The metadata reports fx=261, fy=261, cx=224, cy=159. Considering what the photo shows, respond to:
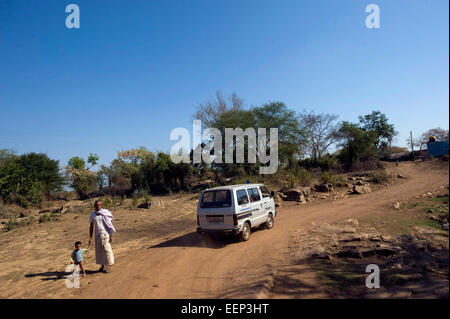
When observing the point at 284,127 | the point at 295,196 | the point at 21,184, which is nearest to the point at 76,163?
the point at 21,184

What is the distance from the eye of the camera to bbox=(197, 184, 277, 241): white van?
27.8ft

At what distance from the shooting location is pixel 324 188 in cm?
1958

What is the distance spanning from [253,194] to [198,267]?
3.77 meters

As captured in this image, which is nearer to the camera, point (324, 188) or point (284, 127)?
point (324, 188)

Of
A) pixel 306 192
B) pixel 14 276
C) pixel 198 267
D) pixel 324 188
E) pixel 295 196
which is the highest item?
pixel 324 188

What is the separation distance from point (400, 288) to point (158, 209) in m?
16.0

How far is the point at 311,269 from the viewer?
19.8ft

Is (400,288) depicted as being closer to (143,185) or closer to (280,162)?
(280,162)

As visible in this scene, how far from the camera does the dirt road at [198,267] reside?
544 cm

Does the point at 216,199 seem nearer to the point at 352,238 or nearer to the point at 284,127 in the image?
the point at 352,238

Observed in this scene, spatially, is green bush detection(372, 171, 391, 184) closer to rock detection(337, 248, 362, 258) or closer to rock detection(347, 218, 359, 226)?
rock detection(347, 218, 359, 226)

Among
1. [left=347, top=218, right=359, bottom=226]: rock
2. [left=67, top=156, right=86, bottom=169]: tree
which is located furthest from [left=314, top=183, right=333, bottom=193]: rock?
[left=67, top=156, right=86, bottom=169]: tree
